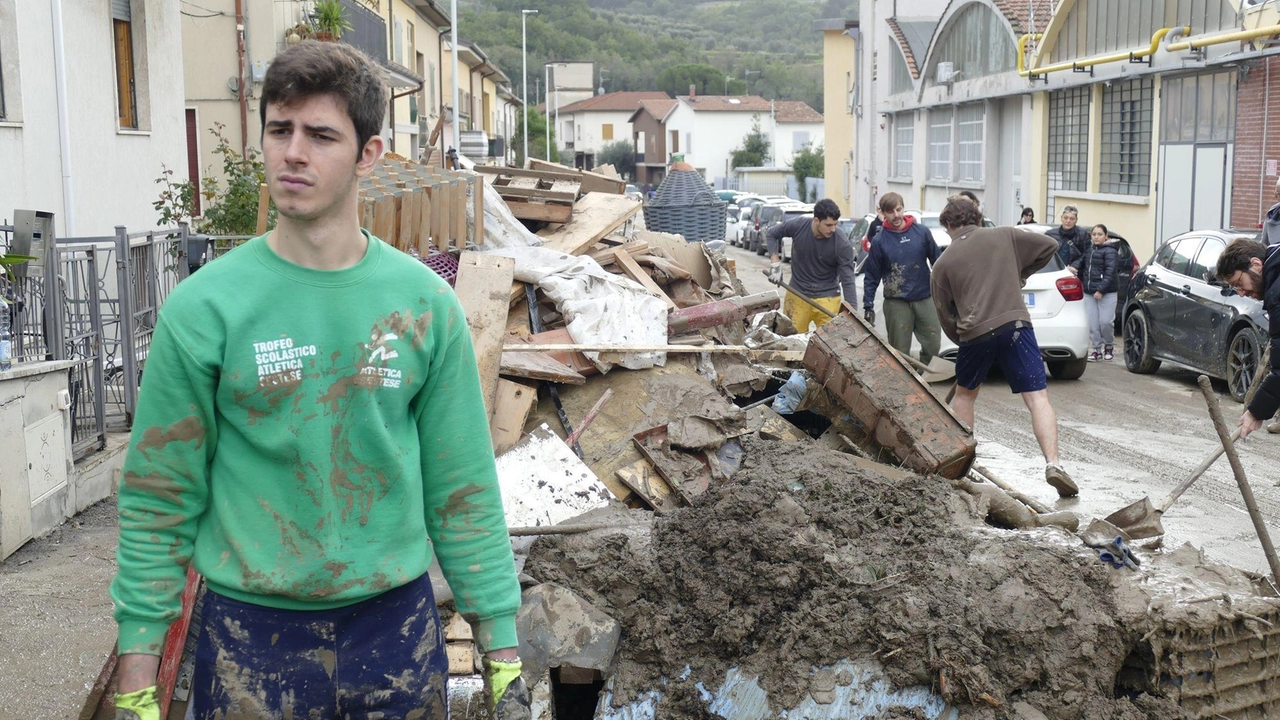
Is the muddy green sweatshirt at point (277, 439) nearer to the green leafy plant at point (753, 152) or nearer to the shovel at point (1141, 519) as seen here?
the shovel at point (1141, 519)

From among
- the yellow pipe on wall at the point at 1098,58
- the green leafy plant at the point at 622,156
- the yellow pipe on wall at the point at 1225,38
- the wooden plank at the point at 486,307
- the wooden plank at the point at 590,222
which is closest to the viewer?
the wooden plank at the point at 486,307

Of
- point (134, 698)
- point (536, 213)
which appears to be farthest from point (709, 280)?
point (134, 698)

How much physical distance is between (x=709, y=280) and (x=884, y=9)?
30.5 meters

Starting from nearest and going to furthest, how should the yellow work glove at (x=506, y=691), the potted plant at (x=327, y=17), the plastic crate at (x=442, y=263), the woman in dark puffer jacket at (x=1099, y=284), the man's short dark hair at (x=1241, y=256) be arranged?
the yellow work glove at (x=506, y=691) < the man's short dark hair at (x=1241, y=256) < the plastic crate at (x=442, y=263) < the woman in dark puffer jacket at (x=1099, y=284) < the potted plant at (x=327, y=17)

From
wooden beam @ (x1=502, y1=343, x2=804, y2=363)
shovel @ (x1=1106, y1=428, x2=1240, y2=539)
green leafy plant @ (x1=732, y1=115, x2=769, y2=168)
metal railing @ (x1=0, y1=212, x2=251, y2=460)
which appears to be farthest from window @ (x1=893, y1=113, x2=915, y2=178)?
green leafy plant @ (x1=732, y1=115, x2=769, y2=168)

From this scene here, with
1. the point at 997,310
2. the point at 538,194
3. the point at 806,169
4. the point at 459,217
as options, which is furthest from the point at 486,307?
the point at 806,169

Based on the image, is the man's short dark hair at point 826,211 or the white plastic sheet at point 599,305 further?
the man's short dark hair at point 826,211

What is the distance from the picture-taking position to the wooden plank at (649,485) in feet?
21.8

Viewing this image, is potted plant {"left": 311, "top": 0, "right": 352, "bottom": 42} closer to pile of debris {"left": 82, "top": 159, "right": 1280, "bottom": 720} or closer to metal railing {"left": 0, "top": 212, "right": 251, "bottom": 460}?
metal railing {"left": 0, "top": 212, "right": 251, "bottom": 460}

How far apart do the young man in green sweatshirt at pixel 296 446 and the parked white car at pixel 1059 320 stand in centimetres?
1044

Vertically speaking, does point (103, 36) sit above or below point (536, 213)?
above

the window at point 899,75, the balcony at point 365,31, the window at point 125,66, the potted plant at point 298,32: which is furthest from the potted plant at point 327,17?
the window at point 899,75

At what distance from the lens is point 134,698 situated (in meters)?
2.33

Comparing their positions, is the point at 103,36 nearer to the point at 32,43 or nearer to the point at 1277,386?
the point at 32,43
